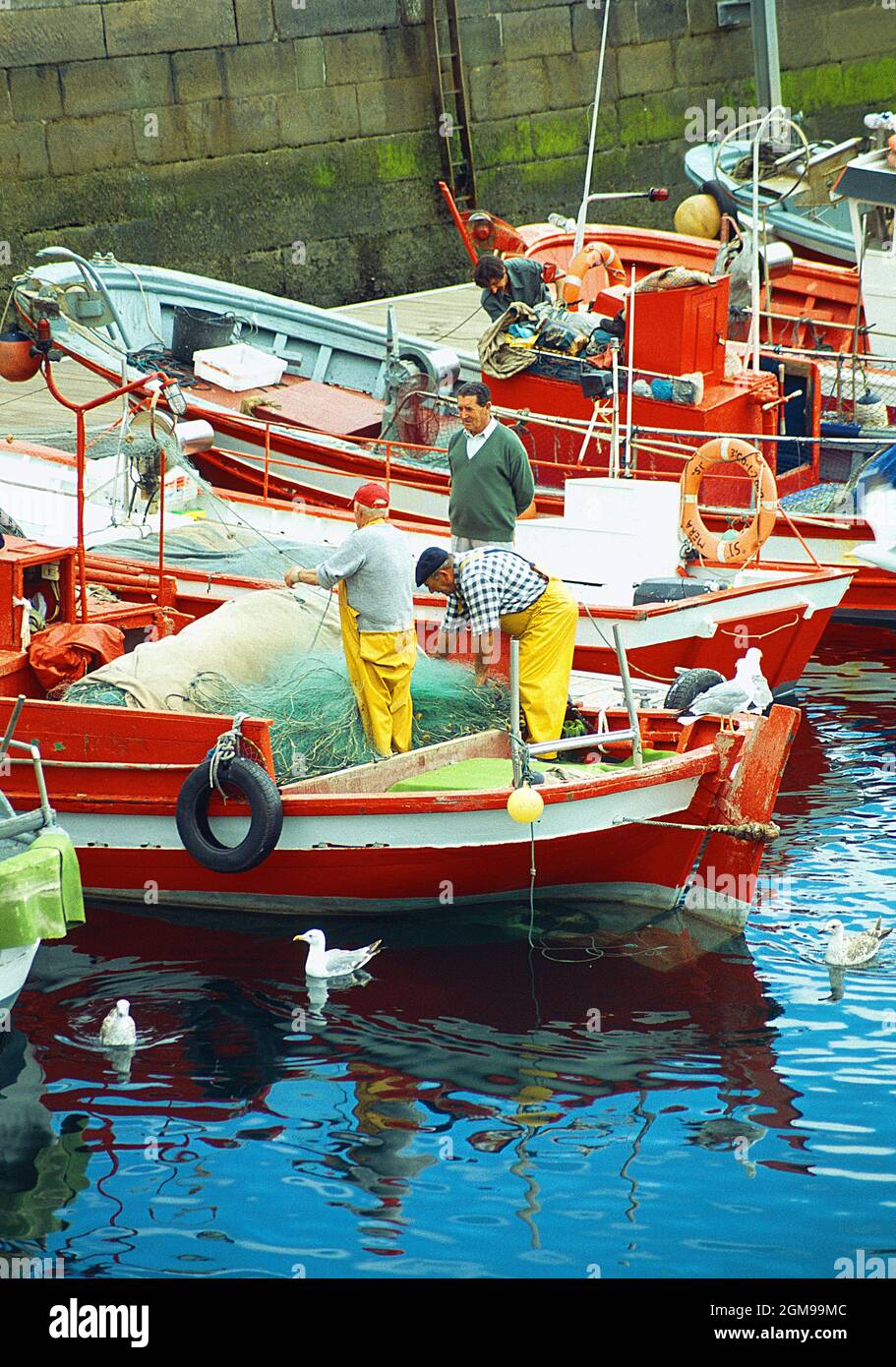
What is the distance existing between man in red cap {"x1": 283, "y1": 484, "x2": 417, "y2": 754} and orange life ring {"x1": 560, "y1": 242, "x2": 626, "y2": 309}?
20.3ft

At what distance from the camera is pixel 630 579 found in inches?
432

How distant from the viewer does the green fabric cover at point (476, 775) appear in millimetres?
8062

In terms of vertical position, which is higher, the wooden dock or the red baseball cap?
the wooden dock

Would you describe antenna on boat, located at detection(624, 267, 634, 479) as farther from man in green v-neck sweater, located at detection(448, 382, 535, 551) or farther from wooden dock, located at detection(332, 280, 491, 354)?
wooden dock, located at detection(332, 280, 491, 354)

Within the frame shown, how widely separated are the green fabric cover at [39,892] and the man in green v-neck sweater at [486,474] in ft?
10.8

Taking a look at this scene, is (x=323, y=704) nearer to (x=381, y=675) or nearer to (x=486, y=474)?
(x=381, y=675)

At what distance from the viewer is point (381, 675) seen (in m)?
8.25

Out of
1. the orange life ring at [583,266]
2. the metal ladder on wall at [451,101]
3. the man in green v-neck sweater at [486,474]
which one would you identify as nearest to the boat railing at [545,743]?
the man in green v-neck sweater at [486,474]

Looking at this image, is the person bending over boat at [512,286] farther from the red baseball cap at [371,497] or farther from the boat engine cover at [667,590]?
the red baseball cap at [371,497]

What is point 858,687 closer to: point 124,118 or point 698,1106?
point 698,1106

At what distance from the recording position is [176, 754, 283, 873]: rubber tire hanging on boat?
7.80 meters

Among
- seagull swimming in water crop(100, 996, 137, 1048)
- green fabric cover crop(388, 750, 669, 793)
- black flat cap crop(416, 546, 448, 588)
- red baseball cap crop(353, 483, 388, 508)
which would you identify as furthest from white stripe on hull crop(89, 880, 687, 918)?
red baseball cap crop(353, 483, 388, 508)

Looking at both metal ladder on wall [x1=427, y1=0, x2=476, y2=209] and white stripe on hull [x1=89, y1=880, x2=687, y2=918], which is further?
metal ladder on wall [x1=427, y1=0, x2=476, y2=209]
